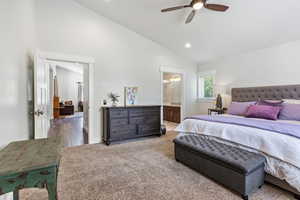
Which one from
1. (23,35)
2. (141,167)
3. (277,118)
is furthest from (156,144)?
(23,35)

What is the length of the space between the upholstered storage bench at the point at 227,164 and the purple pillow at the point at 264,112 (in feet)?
4.78

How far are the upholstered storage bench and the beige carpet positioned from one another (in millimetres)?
113

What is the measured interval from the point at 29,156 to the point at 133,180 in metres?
1.47

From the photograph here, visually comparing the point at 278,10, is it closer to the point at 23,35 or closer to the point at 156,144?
the point at 156,144

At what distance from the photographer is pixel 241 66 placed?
4.82 metres

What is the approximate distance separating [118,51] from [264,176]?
4.24 m

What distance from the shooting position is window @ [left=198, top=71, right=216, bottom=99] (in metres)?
5.84

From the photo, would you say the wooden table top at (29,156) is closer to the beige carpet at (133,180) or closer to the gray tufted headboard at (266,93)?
the beige carpet at (133,180)

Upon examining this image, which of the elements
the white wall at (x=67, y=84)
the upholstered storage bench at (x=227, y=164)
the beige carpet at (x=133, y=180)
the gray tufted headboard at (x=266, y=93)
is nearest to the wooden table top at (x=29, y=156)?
the beige carpet at (x=133, y=180)

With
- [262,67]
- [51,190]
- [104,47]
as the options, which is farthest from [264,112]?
[104,47]

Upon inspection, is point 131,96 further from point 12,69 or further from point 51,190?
point 51,190

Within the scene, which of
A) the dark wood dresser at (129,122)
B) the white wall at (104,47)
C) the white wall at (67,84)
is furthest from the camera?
the white wall at (67,84)

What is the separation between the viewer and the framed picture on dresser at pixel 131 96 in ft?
15.3

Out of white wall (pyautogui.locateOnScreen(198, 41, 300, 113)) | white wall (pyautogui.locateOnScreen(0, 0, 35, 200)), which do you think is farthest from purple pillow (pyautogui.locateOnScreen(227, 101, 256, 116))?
white wall (pyautogui.locateOnScreen(0, 0, 35, 200))
